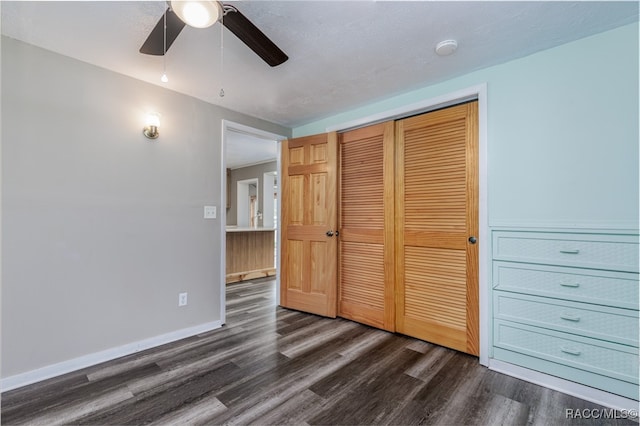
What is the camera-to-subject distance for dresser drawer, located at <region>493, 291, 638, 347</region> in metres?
1.75

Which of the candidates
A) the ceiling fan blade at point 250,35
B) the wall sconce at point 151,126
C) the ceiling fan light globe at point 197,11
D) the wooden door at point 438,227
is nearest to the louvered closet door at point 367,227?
the wooden door at point 438,227

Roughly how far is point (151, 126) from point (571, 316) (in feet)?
11.3

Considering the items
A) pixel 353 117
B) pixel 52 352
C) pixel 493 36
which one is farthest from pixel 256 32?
pixel 52 352

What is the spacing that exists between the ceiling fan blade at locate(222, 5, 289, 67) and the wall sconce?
1406 millimetres

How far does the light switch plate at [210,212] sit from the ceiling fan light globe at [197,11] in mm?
1873

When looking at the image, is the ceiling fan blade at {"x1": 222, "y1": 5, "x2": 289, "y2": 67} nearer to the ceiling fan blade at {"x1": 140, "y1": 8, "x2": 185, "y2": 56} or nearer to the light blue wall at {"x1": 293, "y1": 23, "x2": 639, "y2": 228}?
the ceiling fan blade at {"x1": 140, "y1": 8, "x2": 185, "y2": 56}

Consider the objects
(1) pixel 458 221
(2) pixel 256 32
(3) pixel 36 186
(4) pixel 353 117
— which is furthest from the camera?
(4) pixel 353 117

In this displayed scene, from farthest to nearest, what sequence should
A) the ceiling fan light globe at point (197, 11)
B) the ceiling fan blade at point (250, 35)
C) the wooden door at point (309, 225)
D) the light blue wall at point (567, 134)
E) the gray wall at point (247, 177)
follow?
the gray wall at point (247, 177), the wooden door at point (309, 225), the light blue wall at point (567, 134), the ceiling fan blade at point (250, 35), the ceiling fan light globe at point (197, 11)

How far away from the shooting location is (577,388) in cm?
187

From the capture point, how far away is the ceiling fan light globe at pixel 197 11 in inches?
49.1

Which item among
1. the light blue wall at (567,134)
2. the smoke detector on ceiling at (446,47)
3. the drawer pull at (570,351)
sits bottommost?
the drawer pull at (570,351)

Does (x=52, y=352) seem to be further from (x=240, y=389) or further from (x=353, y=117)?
(x=353, y=117)

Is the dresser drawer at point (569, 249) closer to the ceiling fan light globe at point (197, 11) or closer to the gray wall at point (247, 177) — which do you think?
the ceiling fan light globe at point (197, 11)

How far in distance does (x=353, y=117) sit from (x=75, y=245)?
107 inches
